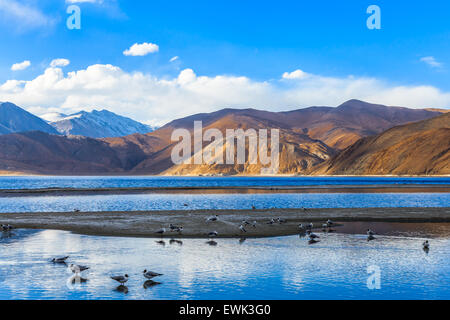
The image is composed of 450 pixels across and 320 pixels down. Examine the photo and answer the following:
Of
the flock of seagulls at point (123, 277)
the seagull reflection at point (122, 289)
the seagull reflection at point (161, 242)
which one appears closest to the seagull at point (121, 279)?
the flock of seagulls at point (123, 277)

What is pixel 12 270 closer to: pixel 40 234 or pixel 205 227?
pixel 40 234

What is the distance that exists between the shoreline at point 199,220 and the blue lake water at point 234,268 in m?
2.66

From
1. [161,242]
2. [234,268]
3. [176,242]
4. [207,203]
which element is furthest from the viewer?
[207,203]

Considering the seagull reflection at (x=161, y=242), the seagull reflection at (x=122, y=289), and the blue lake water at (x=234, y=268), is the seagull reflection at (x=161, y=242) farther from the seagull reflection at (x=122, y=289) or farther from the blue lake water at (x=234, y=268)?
the seagull reflection at (x=122, y=289)

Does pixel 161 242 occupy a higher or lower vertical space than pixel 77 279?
lower

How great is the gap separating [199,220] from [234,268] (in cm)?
1781

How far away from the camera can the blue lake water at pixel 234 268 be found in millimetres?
15156

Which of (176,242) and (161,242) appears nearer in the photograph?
(161,242)

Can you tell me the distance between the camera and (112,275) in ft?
57.7

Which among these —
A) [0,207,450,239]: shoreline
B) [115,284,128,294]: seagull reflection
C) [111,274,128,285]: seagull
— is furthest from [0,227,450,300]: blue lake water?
[0,207,450,239]: shoreline

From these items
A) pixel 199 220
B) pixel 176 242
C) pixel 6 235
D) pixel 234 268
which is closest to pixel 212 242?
pixel 176 242

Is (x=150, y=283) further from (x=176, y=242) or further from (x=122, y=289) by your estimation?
(x=176, y=242)

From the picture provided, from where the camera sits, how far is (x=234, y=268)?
738 inches

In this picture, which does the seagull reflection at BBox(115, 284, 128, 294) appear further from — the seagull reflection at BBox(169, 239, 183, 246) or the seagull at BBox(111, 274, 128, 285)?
the seagull reflection at BBox(169, 239, 183, 246)
